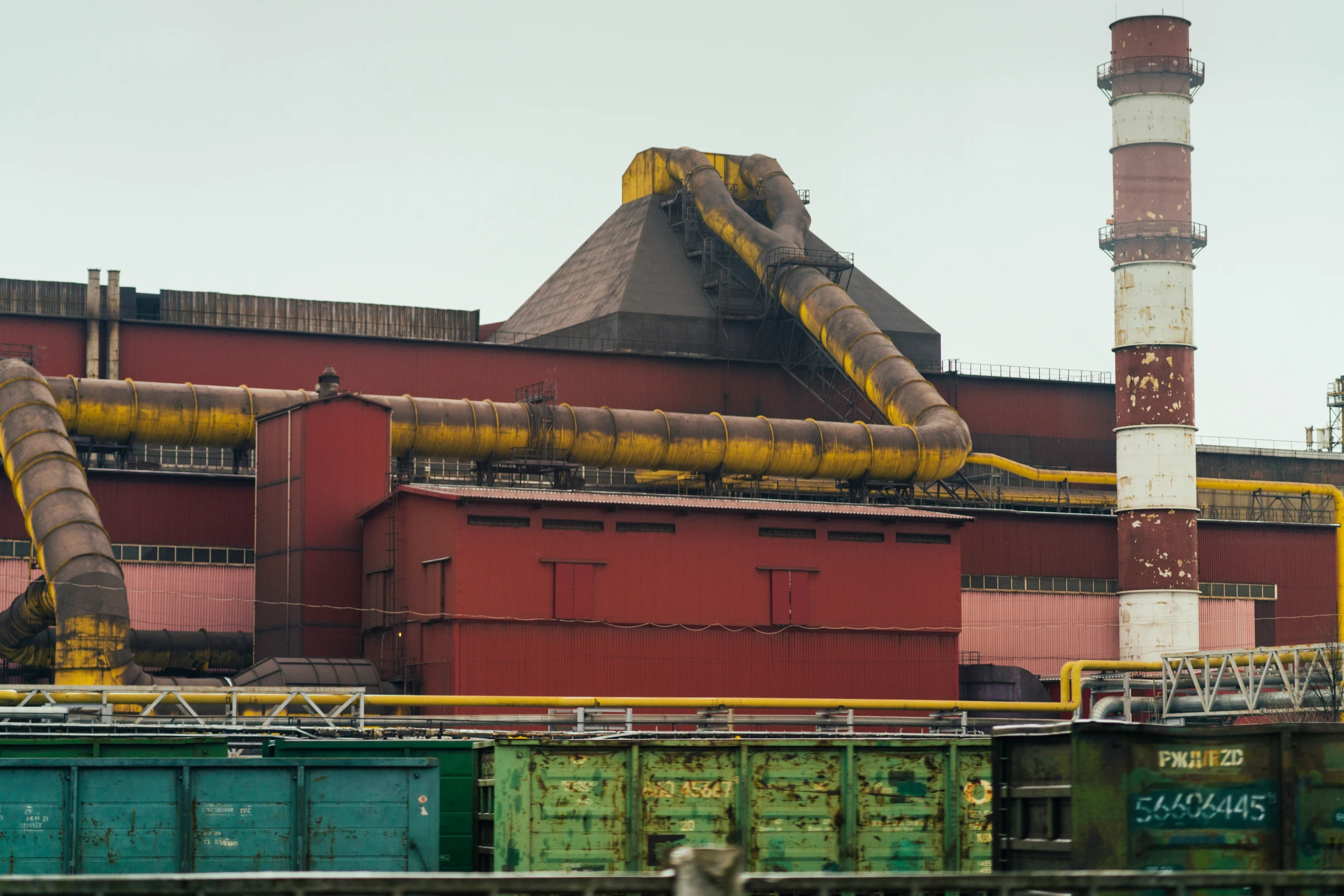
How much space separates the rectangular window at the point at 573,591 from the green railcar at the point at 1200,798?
2535 cm

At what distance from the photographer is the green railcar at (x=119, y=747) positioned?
55.8 ft

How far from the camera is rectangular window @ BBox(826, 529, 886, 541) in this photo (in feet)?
129

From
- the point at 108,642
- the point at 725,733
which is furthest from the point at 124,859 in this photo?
the point at 108,642

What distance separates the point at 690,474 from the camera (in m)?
46.5

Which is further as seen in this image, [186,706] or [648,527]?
[648,527]

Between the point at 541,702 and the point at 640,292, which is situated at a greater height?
the point at 640,292

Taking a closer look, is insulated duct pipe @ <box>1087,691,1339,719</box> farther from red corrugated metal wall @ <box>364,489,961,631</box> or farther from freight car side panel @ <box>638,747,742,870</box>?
freight car side panel @ <box>638,747,742,870</box>

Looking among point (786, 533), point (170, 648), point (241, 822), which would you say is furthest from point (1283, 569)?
point (241, 822)

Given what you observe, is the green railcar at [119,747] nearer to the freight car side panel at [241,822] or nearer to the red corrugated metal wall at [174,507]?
the freight car side panel at [241,822]

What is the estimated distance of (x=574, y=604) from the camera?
3659 centimetres

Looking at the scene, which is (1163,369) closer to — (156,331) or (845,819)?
(156,331)

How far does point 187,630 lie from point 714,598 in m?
12.9

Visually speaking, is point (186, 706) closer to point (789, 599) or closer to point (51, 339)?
point (789, 599)

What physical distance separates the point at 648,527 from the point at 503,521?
3.36m
